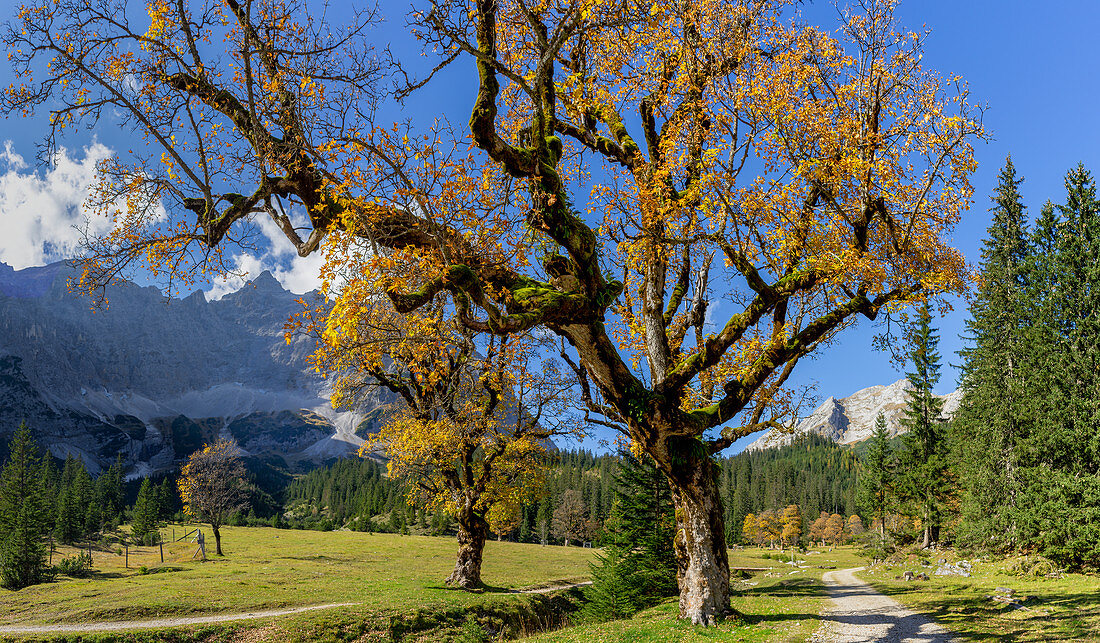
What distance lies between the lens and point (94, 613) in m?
21.9

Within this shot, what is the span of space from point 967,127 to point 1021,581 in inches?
754

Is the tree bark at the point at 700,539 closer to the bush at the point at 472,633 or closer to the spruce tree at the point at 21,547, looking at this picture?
the bush at the point at 472,633

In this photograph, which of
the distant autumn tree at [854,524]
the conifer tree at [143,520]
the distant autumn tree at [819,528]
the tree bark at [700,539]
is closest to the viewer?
the tree bark at [700,539]

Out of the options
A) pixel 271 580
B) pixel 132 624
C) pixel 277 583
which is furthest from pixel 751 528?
pixel 132 624

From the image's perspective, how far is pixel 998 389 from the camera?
33906 millimetres

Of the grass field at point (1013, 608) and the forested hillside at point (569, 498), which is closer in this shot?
the grass field at point (1013, 608)

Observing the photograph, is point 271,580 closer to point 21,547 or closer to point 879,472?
point 21,547

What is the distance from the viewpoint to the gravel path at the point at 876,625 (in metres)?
11.4

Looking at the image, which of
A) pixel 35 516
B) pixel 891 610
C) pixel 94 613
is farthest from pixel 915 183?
pixel 35 516

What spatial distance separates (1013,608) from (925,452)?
43.4 metres

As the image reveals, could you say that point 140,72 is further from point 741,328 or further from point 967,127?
point 967,127

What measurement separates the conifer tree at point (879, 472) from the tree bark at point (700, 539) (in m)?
56.9

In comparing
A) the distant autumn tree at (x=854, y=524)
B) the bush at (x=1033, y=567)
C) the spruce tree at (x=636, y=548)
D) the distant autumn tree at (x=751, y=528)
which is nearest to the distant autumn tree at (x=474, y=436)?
the spruce tree at (x=636, y=548)

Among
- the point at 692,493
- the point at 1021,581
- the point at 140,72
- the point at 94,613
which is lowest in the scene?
the point at 94,613
